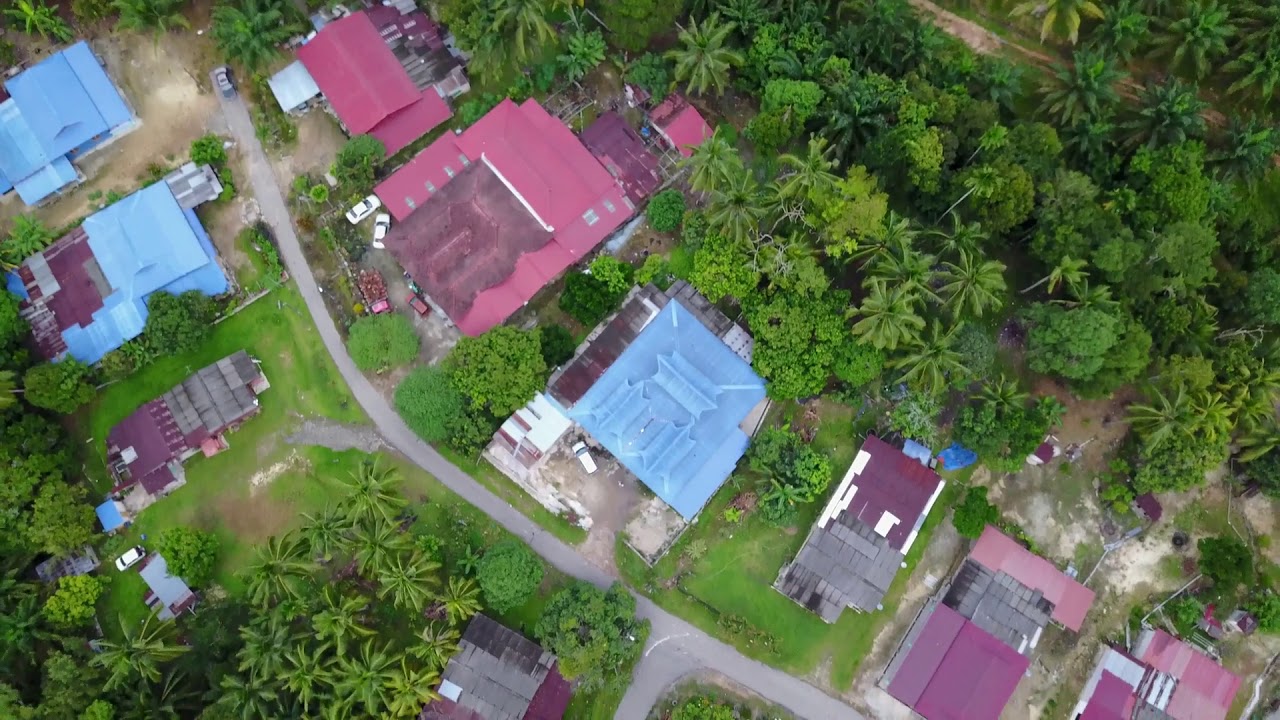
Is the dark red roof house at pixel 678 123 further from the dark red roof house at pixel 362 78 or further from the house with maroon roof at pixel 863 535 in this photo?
the house with maroon roof at pixel 863 535

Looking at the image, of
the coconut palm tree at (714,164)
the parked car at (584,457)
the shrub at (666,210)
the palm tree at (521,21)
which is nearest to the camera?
the coconut palm tree at (714,164)

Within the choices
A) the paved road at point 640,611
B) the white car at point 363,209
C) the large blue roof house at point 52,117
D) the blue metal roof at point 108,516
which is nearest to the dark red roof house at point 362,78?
the white car at point 363,209

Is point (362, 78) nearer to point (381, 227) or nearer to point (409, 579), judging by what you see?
point (381, 227)

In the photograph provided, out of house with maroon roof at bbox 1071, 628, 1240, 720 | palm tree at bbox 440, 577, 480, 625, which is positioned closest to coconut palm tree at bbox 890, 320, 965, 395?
house with maroon roof at bbox 1071, 628, 1240, 720

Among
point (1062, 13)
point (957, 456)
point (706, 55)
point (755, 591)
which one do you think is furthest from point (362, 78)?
point (957, 456)

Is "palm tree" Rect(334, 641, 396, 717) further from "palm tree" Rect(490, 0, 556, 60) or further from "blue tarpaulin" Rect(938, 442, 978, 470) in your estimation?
"palm tree" Rect(490, 0, 556, 60)

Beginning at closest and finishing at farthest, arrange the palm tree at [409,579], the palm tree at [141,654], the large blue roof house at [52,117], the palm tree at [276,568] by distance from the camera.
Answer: the palm tree at [141,654] < the palm tree at [409,579] < the palm tree at [276,568] < the large blue roof house at [52,117]

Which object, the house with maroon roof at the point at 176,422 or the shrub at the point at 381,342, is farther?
the shrub at the point at 381,342

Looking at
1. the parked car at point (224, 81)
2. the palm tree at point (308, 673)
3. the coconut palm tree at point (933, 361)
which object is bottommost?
the palm tree at point (308, 673)
